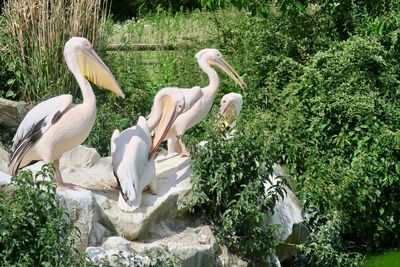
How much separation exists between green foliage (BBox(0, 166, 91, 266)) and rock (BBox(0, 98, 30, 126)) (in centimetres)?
282

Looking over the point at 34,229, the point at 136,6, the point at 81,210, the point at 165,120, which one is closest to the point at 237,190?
the point at 165,120

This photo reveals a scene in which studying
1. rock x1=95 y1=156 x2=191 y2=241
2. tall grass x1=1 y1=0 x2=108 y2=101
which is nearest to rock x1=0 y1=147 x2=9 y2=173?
rock x1=95 y1=156 x2=191 y2=241

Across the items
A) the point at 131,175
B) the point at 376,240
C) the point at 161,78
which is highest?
the point at 131,175

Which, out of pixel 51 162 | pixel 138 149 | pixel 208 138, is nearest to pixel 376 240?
pixel 208 138

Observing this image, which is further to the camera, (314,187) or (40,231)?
(314,187)

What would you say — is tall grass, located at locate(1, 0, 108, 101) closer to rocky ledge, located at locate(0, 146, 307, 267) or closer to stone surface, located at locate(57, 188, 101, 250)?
rocky ledge, located at locate(0, 146, 307, 267)

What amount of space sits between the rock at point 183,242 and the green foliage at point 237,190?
17 cm

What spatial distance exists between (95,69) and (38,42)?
2.37m

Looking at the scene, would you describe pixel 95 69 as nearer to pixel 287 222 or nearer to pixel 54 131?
pixel 54 131

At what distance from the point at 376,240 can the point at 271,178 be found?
6.50ft

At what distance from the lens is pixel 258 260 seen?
284 inches

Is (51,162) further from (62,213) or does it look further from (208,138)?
(208,138)

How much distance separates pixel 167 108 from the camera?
7.65 metres

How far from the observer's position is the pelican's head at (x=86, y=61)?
7.00 m
